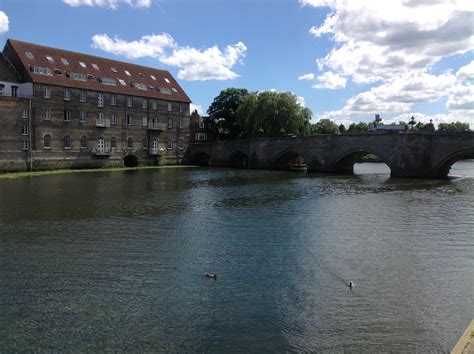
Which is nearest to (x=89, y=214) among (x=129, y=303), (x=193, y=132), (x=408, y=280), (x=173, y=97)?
(x=129, y=303)

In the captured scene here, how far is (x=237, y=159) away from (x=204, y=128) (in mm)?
15588

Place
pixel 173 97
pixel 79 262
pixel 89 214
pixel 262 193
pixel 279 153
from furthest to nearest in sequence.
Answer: pixel 173 97 < pixel 279 153 < pixel 262 193 < pixel 89 214 < pixel 79 262

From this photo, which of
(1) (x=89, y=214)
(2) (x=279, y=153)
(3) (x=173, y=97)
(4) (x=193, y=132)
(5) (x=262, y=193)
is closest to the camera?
(1) (x=89, y=214)

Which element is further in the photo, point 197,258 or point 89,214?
point 89,214

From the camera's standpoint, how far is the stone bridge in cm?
4750

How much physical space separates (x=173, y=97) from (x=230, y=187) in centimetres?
4181

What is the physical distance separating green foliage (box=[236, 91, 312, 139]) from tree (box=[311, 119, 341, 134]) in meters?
49.9

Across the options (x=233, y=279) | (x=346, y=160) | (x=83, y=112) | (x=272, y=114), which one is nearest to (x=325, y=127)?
(x=272, y=114)

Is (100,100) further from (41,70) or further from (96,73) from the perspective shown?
(41,70)

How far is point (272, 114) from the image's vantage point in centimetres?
7375

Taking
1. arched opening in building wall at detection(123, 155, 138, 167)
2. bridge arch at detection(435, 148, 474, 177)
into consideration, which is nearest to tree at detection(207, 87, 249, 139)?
arched opening in building wall at detection(123, 155, 138, 167)

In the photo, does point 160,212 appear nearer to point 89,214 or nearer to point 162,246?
point 89,214

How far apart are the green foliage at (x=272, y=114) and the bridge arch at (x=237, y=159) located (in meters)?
4.18

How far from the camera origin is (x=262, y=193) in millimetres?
33469
